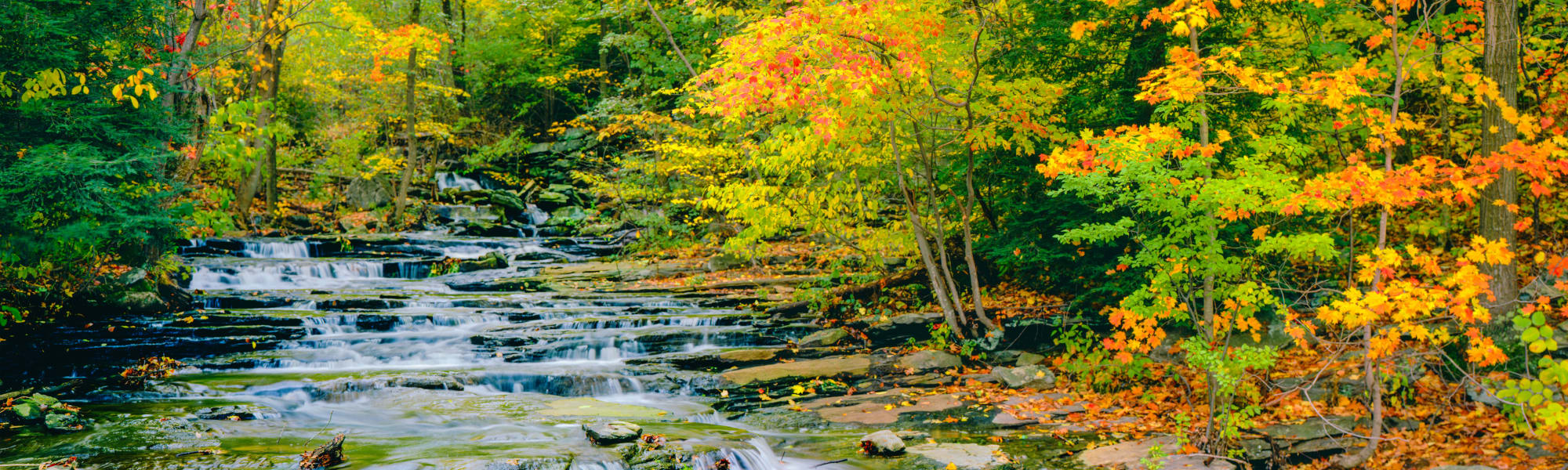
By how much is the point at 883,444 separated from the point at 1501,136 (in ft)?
17.3

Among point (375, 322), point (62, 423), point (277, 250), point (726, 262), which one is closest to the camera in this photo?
point (62, 423)

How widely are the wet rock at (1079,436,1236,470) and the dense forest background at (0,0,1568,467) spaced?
0.24 meters

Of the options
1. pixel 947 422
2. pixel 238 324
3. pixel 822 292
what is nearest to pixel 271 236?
pixel 238 324

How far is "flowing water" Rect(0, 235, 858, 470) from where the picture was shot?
5.69 metres

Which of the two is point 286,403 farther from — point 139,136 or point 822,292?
point 822,292

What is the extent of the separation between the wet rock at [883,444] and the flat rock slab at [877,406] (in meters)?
0.87

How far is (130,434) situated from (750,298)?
764 cm

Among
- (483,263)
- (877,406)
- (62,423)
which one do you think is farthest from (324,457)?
(483,263)

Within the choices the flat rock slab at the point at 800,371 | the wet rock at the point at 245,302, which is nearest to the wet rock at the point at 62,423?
the wet rock at the point at 245,302

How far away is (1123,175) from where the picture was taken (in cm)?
578

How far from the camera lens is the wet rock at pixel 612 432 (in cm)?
599

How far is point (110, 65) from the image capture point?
7617 mm

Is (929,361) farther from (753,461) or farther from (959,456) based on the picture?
(753,461)

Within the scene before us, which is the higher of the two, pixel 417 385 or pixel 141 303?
pixel 141 303
